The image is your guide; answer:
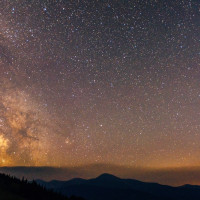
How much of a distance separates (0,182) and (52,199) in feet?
14.5

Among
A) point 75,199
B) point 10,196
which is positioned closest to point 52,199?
point 75,199

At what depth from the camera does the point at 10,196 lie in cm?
1376

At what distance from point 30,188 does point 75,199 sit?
382 centimetres

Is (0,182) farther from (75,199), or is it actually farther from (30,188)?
(75,199)

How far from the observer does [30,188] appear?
1739cm

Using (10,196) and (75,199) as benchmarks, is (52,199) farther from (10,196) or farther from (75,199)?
(10,196)

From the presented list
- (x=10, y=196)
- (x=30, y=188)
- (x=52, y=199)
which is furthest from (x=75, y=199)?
(x=10, y=196)

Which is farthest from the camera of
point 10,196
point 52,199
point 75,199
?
point 75,199

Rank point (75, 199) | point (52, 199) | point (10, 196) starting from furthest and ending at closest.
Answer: point (75, 199), point (52, 199), point (10, 196)

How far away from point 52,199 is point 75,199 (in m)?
2.11

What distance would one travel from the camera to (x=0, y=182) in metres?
17.0

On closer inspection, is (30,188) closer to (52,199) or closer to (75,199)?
(52,199)

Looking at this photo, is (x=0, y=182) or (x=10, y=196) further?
(x=0, y=182)

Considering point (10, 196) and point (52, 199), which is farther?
point (52, 199)
